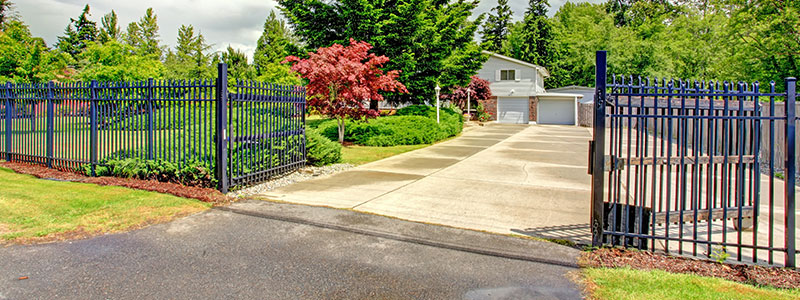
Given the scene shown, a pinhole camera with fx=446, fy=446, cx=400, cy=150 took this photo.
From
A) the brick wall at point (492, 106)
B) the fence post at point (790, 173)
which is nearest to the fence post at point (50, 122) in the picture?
the fence post at point (790, 173)

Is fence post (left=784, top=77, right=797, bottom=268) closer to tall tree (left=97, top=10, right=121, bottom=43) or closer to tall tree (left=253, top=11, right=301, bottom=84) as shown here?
tall tree (left=253, top=11, right=301, bottom=84)

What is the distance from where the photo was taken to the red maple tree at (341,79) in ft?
46.5

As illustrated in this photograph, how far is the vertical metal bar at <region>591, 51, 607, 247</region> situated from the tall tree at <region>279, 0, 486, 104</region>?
14.1 meters

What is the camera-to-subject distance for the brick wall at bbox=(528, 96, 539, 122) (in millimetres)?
35656

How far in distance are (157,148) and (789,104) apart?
879 centimetres

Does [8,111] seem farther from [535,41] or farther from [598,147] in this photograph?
[535,41]

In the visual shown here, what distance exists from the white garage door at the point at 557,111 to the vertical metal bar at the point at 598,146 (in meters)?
32.6

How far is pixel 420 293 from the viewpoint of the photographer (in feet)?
12.1

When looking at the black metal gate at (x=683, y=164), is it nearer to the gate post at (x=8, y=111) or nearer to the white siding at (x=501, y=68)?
the gate post at (x=8, y=111)

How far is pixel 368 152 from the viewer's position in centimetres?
1435

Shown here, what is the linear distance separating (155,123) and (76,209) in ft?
8.02

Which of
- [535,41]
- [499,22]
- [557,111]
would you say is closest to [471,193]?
[557,111]

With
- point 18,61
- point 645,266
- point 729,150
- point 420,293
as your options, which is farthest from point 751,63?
point 18,61

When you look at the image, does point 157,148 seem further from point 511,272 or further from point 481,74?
point 481,74
